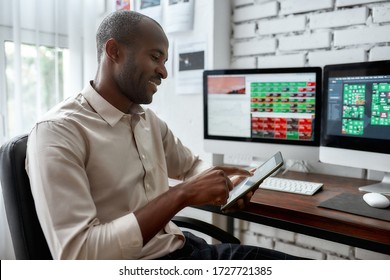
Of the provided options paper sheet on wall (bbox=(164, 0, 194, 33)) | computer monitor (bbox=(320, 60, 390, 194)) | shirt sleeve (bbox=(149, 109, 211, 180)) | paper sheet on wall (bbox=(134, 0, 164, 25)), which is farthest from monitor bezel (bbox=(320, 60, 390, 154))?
paper sheet on wall (bbox=(134, 0, 164, 25))

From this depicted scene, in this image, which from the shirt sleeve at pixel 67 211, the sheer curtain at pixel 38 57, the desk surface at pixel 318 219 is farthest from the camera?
the sheer curtain at pixel 38 57

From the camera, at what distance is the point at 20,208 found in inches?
33.7

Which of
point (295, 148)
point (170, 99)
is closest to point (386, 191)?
point (295, 148)

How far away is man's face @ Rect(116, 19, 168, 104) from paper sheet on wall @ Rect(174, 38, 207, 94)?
800 mm

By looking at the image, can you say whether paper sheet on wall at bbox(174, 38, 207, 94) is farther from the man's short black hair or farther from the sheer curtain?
the man's short black hair

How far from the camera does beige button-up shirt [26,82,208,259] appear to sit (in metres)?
0.80

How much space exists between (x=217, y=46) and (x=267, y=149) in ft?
2.05

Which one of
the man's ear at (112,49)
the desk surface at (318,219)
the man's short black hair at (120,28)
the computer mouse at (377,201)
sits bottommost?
the desk surface at (318,219)

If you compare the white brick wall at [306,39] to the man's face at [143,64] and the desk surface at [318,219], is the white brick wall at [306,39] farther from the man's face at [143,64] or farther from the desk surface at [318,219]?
the man's face at [143,64]

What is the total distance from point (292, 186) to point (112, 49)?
772mm

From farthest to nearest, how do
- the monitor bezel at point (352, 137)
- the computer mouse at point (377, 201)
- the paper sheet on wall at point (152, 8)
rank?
the paper sheet on wall at point (152, 8), the monitor bezel at point (352, 137), the computer mouse at point (377, 201)

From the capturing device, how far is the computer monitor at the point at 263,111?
146 cm

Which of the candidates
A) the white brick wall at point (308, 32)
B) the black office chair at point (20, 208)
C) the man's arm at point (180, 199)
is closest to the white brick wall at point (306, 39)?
the white brick wall at point (308, 32)

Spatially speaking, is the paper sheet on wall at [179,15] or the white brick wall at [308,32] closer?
the white brick wall at [308,32]
